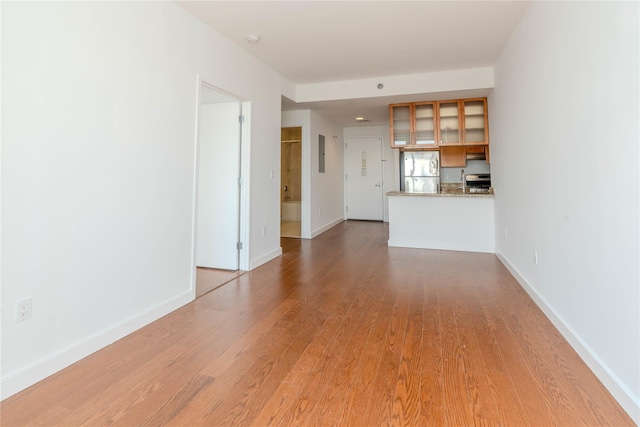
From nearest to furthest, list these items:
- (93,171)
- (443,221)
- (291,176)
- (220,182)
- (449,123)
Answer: (93,171) → (220,182) → (443,221) → (449,123) → (291,176)

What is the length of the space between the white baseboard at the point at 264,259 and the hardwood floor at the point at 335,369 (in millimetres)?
797

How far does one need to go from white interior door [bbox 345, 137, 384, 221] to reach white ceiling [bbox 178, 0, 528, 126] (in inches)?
135

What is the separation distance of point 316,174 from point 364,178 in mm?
2273

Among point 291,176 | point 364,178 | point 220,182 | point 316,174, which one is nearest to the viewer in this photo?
point 220,182

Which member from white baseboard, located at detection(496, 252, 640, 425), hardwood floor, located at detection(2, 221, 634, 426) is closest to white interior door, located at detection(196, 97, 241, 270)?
hardwood floor, located at detection(2, 221, 634, 426)

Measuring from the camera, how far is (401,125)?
17.2ft

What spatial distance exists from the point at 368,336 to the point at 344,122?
5658 mm

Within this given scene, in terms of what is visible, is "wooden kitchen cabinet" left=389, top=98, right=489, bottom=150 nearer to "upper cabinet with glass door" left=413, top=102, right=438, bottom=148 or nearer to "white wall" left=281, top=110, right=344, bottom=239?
"upper cabinet with glass door" left=413, top=102, right=438, bottom=148

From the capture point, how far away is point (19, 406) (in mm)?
1442

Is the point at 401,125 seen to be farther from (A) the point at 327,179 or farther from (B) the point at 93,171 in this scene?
(B) the point at 93,171

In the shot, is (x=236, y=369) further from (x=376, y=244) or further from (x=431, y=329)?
(x=376, y=244)

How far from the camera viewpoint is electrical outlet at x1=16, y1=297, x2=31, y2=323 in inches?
61.8

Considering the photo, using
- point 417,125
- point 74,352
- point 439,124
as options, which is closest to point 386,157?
point 417,125

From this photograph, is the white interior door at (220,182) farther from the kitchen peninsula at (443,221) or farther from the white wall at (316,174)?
the kitchen peninsula at (443,221)
